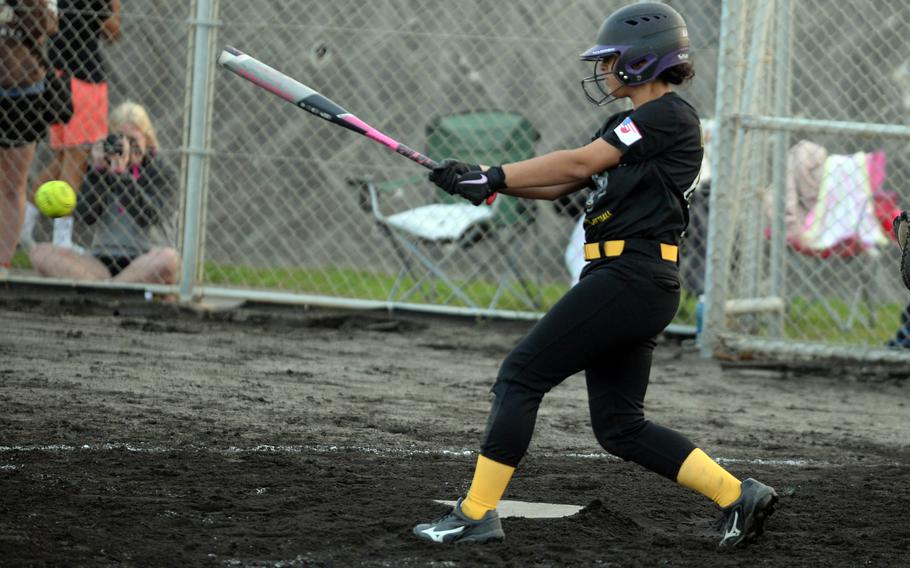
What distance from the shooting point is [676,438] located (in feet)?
13.5

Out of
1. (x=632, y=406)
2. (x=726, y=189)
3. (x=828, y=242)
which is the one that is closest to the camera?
(x=632, y=406)

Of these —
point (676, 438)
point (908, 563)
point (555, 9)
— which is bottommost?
point (908, 563)

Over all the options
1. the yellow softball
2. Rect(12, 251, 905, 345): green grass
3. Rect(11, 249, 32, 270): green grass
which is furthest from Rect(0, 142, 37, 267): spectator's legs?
Rect(12, 251, 905, 345): green grass

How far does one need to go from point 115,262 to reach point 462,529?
673 cm

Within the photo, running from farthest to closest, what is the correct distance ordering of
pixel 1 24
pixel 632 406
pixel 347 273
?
pixel 347 273 → pixel 1 24 → pixel 632 406

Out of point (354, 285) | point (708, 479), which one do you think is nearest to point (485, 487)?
point (708, 479)

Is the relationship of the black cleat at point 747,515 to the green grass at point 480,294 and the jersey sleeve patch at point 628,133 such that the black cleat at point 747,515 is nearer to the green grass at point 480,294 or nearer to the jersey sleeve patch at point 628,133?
the jersey sleeve patch at point 628,133

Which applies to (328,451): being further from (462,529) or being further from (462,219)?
(462,219)

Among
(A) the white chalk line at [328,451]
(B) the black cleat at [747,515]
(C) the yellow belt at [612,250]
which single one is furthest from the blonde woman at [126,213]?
(B) the black cleat at [747,515]

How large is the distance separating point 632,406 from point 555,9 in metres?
8.69

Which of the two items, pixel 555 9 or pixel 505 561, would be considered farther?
pixel 555 9

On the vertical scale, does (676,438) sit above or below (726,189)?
below

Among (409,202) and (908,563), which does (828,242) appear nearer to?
(409,202)

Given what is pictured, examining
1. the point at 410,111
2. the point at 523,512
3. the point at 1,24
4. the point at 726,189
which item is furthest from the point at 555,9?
the point at 523,512
